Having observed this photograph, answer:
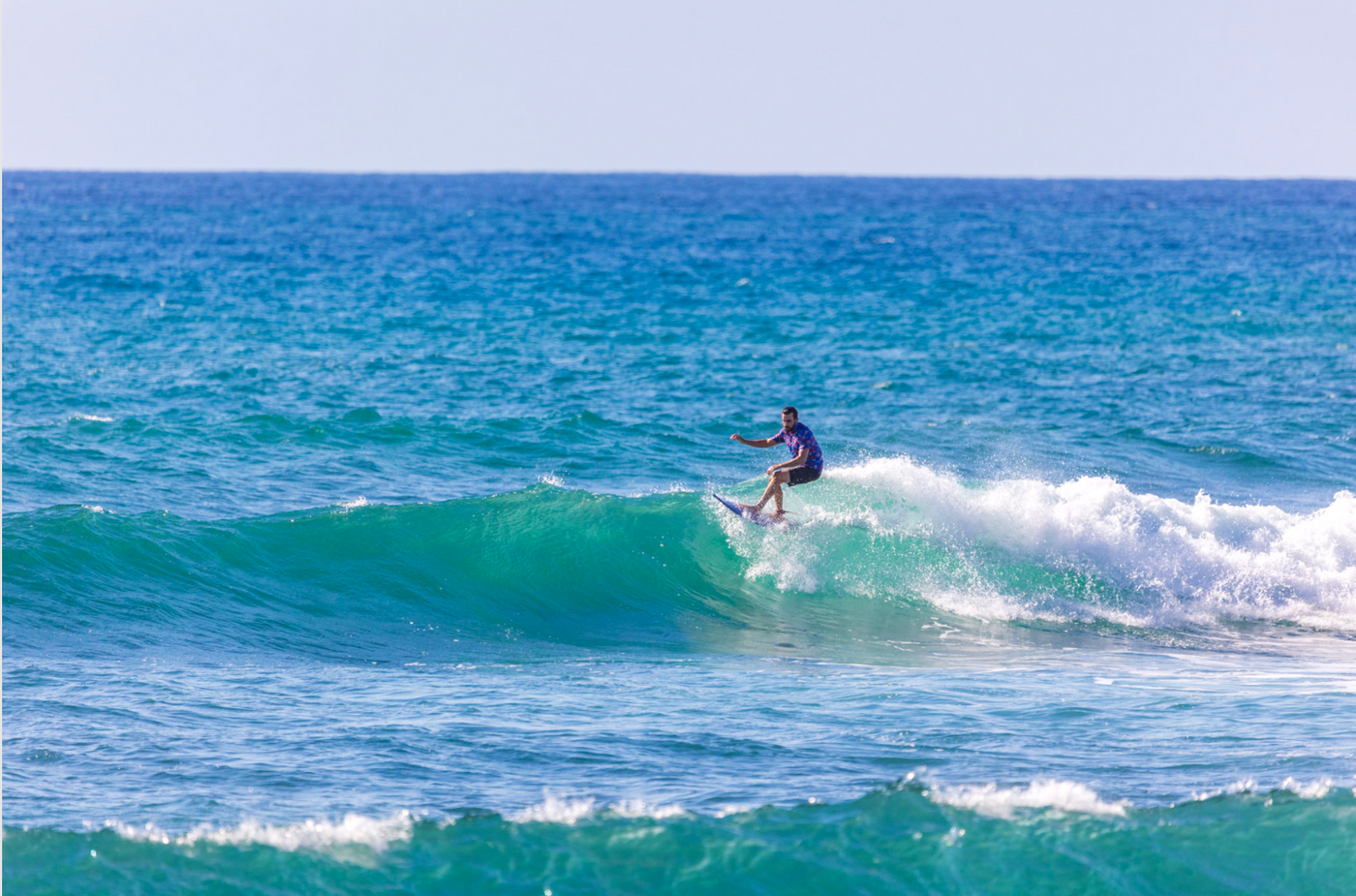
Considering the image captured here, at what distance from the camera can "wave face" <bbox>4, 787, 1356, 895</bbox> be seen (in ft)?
23.6

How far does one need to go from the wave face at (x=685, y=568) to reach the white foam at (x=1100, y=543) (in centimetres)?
3

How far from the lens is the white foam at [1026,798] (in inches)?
306

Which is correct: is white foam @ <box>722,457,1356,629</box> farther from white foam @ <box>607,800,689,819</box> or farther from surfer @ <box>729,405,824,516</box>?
white foam @ <box>607,800,689,819</box>

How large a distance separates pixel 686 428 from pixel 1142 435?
8.30 m

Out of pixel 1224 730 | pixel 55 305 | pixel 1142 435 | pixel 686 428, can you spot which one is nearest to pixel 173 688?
pixel 1224 730

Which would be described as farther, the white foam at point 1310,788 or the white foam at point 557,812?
the white foam at point 1310,788

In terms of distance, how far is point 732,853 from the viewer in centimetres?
734

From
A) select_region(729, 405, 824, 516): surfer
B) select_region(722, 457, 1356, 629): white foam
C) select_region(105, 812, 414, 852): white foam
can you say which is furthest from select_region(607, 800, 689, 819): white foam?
select_region(722, 457, 1356, 629): white foam

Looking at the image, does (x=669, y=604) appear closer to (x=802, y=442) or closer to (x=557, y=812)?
(x=802, y=442)

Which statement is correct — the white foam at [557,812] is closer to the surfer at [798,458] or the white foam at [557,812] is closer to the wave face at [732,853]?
the wave face at [732,853]

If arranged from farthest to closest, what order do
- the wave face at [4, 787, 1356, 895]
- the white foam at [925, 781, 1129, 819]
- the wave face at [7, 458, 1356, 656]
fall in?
the wave face at [7, 458, 1356, 656]
the white foam at [925, 781, 1129, 819]
the wave face at [4, 787, 1356, 895]

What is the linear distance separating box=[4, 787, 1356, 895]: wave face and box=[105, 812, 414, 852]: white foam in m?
0.01

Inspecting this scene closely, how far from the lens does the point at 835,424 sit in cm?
2328

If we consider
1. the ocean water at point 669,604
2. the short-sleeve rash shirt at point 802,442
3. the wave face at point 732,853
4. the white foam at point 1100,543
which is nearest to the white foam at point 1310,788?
the ocean water at point 669,604
